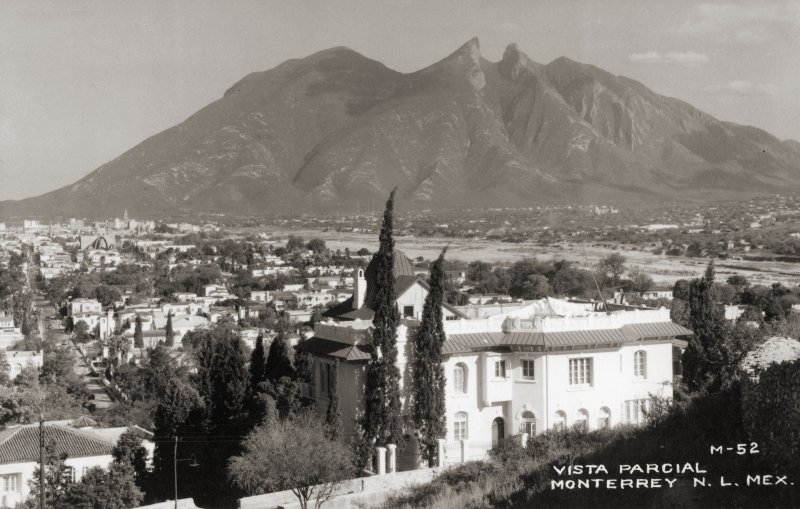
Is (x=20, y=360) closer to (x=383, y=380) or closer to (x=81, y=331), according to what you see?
(x=81, y=331)

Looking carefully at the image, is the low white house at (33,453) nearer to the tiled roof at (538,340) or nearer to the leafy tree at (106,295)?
the tiled roof at (538,340)

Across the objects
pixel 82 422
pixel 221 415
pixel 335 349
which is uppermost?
pixel 335 349

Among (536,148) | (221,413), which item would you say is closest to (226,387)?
(221,413)

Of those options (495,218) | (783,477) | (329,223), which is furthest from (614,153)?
(783,477)

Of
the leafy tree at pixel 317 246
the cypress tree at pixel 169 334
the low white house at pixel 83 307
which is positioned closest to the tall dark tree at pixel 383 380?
the cypress tree at pixel 169 334

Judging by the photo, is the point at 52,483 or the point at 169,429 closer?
the point at 52,483

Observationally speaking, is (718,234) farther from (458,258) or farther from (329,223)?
(329,223)

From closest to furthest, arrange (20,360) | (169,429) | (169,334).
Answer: (169,429)
(20,360)
(169,334)

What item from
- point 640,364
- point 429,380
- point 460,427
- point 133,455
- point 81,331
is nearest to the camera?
point 429,380
